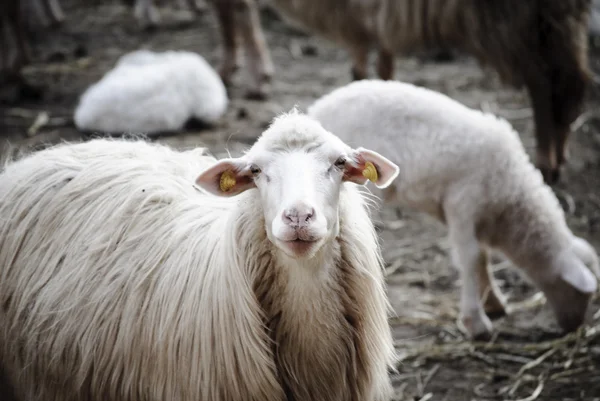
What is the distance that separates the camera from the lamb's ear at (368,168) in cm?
270

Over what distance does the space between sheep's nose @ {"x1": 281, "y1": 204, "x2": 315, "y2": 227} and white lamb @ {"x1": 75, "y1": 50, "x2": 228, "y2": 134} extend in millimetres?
4179

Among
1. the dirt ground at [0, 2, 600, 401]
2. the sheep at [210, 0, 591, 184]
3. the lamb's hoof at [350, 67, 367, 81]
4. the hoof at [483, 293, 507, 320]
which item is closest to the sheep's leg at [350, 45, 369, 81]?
the lamb's hoof at [350, 67, 367, 81]

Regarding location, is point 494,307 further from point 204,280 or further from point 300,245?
point 300,245

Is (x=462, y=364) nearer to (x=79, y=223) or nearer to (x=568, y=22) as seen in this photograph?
(x=79, y=223)

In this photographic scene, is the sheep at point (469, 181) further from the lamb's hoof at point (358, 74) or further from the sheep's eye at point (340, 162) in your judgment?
the lamb's hoof at point (358, 74)

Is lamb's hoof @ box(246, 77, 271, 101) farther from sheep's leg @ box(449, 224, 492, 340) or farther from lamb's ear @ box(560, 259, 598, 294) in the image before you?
lamb's ear @ box(560, 259, 598, 294)

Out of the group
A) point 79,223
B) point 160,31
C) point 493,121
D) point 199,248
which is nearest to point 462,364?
point 493,121

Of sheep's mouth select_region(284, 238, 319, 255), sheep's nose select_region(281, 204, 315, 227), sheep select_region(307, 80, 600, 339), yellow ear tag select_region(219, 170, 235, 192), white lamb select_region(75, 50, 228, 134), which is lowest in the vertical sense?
white lamb select_region(75, 50, 228, 134)

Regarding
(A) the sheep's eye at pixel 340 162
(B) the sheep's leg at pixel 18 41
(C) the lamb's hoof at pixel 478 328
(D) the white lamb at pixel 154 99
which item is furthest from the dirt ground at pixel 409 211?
(A) the sheep's eye at pixel 340 162

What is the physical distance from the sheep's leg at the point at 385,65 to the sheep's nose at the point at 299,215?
435 cm

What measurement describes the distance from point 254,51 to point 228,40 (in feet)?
0.95

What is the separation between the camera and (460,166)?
3992mm

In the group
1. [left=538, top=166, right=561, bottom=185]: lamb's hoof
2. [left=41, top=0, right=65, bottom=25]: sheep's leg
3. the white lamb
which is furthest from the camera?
[left=41, top=0, right=65, bottom=25]: sheep's leg

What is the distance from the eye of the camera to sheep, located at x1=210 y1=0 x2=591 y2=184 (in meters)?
5.45
